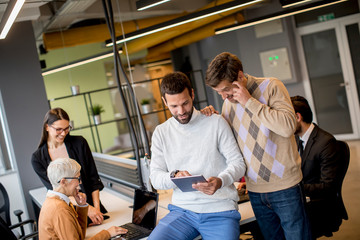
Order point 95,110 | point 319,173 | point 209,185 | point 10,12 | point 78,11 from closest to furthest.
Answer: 1. point 209,185
2. point 10,12
3. point 319,173
4. point 78,11
5. point 95,110

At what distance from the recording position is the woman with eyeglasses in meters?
3.16

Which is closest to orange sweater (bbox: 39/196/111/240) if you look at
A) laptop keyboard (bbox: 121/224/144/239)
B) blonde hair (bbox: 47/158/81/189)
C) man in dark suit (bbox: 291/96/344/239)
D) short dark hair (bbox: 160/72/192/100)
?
→ blonde hair (bbox: 47/158/81/189)

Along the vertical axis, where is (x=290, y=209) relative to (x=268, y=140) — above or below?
below

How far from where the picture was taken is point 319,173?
3.01 m

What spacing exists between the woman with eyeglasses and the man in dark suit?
157 cm

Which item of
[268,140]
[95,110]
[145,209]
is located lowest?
[145,209]

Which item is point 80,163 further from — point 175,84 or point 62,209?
point 175,84

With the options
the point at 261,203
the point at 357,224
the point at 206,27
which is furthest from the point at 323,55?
the point at 261,203

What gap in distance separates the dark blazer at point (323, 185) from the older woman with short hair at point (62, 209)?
1336 millimetres

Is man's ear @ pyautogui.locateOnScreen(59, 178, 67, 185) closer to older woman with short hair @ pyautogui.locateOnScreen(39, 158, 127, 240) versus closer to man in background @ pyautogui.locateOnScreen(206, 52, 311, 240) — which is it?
older woman with short hair @ pyautogui.locateOnScreen(39, 158, 127, 240)

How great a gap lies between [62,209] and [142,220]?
0.58 meters

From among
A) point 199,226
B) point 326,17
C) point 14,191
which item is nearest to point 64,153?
point 199,226

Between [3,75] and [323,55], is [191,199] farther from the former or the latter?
[323,55]

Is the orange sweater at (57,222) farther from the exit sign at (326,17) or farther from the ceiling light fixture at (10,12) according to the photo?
the exit sign at (326,17)
